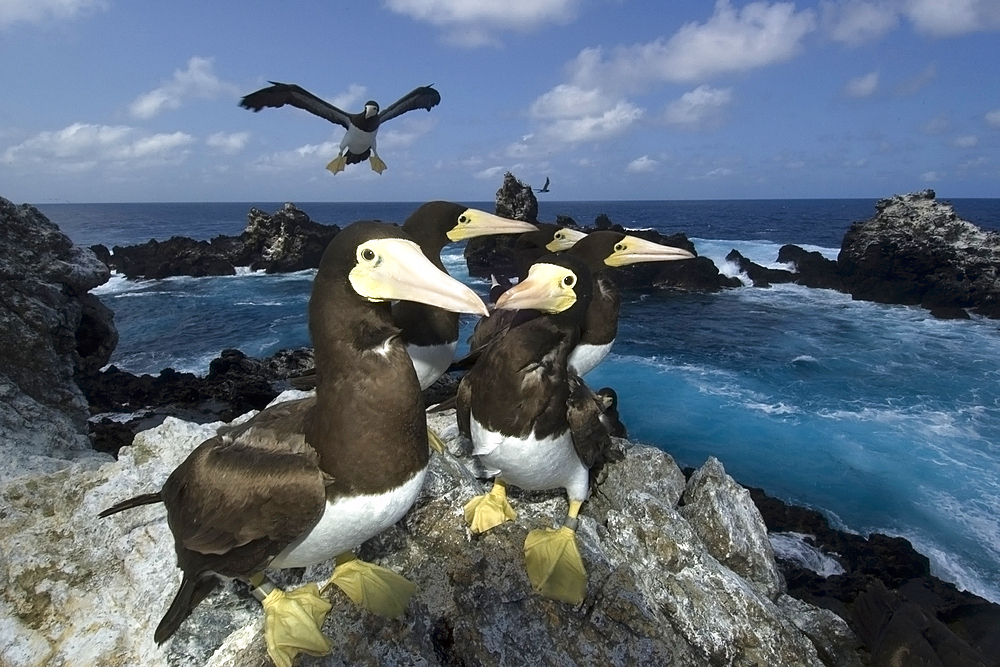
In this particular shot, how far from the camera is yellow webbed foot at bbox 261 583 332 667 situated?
103 inches

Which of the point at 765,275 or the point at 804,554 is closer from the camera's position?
the point at 804,554

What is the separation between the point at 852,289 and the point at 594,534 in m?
35.7

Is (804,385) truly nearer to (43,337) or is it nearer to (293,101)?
(293,101)

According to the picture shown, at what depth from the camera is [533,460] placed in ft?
11.6

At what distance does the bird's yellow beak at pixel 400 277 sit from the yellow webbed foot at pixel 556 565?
1.69 metres

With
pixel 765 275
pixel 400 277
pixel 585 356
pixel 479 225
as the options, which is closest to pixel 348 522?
pixel 400 277

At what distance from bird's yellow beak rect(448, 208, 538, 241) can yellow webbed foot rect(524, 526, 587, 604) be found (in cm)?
212

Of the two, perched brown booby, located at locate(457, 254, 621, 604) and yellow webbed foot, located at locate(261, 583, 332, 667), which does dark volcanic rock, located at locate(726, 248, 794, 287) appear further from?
yellow webbed foot, located at locate(261, 583, 332, 667)

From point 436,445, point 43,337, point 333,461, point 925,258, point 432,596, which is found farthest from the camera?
point 925,258

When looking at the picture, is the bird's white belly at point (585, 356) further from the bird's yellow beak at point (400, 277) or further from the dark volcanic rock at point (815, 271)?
the dark volcanic rock at point (815, 271)

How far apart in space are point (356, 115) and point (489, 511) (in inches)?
263

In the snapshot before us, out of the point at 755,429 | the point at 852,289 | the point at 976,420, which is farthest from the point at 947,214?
the point at 755,429

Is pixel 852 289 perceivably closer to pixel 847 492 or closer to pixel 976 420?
pixel 976 420

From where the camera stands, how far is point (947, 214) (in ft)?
102
